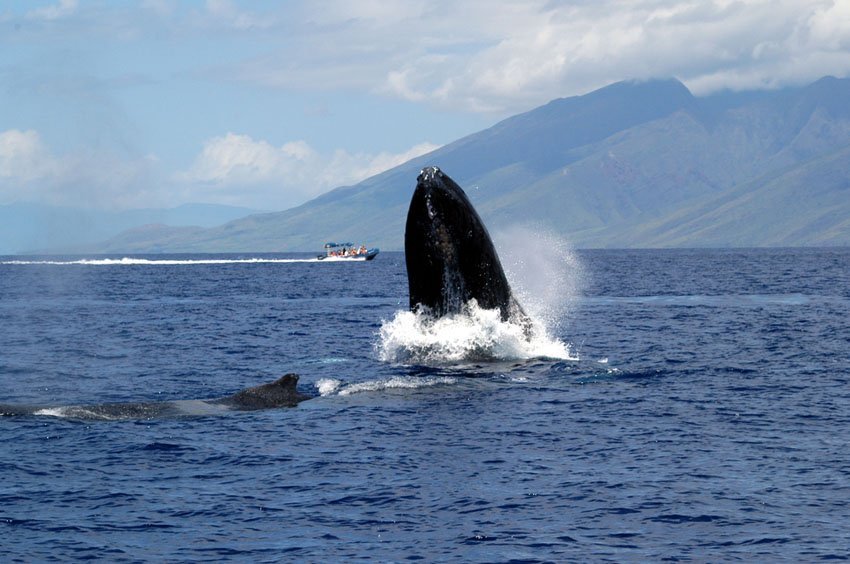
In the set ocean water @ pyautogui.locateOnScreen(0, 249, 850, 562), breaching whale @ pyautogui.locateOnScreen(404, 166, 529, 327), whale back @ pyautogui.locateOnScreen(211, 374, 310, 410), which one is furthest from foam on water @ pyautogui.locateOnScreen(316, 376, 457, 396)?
breaching whale @ pyautogui.locateOnScreen(404, 166, 529, 327)

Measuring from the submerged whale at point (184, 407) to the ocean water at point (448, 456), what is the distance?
378 mm

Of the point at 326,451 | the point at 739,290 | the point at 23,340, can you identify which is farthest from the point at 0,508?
the point at 739,290

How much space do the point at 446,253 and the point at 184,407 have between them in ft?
24.7

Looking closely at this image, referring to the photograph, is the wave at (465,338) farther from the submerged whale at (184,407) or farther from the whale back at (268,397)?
the submerged whale at (184,407)

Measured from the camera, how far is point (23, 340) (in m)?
45.5

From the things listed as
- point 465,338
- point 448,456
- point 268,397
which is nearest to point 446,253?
point 465,338

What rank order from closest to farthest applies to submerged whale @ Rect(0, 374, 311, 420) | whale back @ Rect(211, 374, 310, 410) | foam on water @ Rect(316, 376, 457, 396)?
1. submerged whale @ Rect(0, 374, 311, 420)
2. whale back @ Rect(211, 374, 310, 410)
3. foam on water @ Rect(316, 376, 457, 396)

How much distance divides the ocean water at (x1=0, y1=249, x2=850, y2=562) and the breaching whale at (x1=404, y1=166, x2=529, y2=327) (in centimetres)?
65

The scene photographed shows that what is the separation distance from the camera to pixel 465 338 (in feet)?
92.5

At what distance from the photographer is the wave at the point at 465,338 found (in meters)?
28.0

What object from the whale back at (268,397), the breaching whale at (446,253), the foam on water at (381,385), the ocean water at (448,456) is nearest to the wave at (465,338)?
the ocean water at (448,456)

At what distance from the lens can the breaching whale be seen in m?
26.5

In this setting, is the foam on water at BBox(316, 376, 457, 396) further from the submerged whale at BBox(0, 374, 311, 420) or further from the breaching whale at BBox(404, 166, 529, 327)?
the breaching whale at BBox(404, 166, 529, 327)

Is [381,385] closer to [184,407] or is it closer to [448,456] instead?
[184,407]
